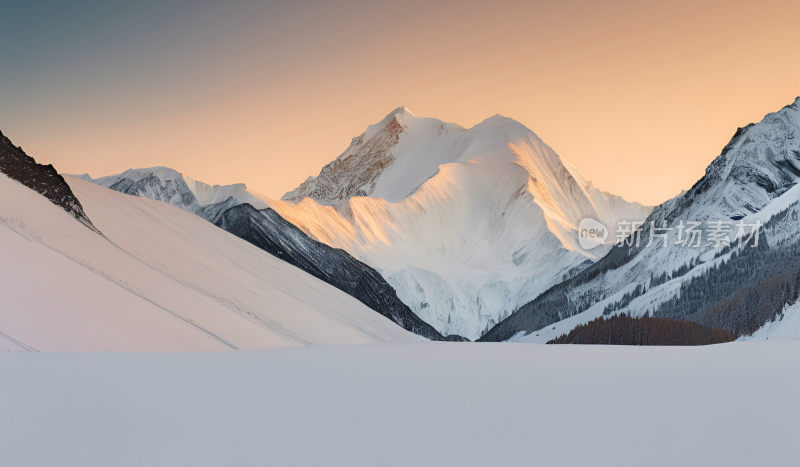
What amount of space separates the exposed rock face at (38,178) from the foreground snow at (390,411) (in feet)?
106

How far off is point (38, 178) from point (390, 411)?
3859 cm

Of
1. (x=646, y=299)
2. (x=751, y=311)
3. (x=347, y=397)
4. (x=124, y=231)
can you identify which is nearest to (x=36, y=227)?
(x=124, y=231)

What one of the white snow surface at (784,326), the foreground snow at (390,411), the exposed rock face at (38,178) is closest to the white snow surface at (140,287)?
the exposed rock face at (38,178)

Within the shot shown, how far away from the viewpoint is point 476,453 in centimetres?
724

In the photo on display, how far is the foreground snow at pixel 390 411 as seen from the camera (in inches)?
280

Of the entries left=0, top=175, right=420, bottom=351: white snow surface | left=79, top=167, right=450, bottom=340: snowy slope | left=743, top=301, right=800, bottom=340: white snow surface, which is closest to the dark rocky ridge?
left=79, top=167, right=450, bottom=340: snowy slope

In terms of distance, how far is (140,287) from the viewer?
1284 inches

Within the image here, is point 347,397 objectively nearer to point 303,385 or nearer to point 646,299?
A: point 303,385

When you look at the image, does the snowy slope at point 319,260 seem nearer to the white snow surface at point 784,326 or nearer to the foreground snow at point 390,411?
the white snow surface at point 784,326

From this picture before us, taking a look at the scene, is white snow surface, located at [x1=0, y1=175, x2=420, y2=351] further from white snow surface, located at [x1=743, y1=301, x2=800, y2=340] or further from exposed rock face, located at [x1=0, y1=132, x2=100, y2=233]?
white snow surface, located at [x1=743, y1=301, x2=800, y2=340]

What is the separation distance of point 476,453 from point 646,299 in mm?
190789

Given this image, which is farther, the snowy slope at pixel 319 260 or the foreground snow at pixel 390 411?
the snowy slope at pixel 319 260

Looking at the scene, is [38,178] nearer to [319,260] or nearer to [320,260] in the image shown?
[319,260]

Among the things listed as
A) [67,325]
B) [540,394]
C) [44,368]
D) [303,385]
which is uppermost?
[540,394]
